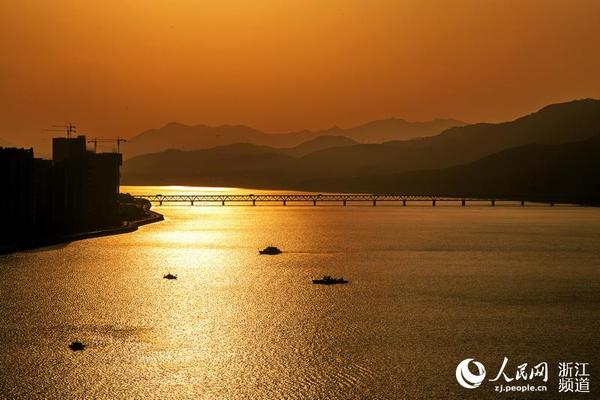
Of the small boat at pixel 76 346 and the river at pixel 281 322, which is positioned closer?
the river at pixel 281 322

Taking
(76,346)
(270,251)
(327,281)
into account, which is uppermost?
(76,346)

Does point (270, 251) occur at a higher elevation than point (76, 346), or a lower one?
lower

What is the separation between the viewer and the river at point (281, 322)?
99.5ft

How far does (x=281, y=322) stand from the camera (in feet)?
142

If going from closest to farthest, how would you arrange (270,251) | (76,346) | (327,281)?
(76,346) < (327,281) < (270,251)

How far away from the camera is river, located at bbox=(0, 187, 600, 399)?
30.3 m

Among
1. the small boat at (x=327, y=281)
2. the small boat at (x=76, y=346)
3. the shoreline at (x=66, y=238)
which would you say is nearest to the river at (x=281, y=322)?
the small boat at (x=76, y=346)

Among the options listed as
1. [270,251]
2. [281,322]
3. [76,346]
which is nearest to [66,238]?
[270,251]

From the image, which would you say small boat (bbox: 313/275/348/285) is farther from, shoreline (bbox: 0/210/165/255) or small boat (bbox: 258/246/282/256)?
shoreline (bbox: 0/210/165/255)

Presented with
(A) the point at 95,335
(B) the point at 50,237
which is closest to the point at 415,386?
(A) the point at 95,335

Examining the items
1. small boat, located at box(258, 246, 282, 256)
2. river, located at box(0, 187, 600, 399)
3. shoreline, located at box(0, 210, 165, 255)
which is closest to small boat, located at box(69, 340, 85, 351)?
river, located at box(0, 187, 600, 399)

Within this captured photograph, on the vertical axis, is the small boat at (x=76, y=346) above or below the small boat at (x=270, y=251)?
above

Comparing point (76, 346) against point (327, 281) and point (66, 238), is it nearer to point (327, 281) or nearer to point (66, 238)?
point (327, 281)

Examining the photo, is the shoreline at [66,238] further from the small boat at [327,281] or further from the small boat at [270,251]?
the small boat at [327,281]
